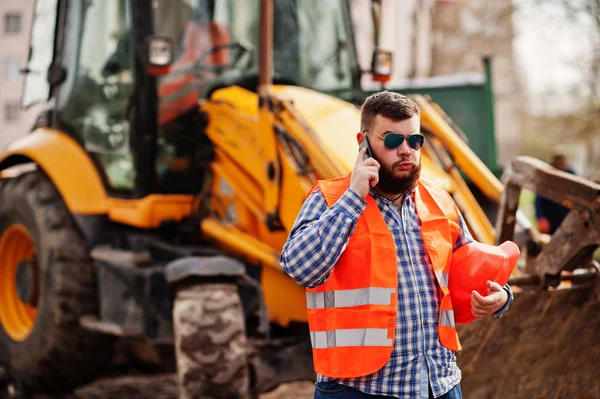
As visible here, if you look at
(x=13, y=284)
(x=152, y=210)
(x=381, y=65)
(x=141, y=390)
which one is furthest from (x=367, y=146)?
(x=13, y=284)

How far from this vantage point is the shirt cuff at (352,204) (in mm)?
2586

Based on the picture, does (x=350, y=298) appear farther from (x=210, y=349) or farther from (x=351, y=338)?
(x=210, y=349)

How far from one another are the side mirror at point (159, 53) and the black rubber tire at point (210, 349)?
1422mm

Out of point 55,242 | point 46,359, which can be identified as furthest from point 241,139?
point 46,359

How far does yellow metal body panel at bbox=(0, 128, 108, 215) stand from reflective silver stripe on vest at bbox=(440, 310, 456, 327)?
353 cm

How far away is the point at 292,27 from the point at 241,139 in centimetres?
93

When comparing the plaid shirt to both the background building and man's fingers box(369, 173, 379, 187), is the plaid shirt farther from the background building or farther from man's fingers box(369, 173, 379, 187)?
the background building

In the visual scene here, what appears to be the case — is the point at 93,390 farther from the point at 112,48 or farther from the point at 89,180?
the point at 112,48

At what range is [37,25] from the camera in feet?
22.0

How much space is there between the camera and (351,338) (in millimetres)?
2635

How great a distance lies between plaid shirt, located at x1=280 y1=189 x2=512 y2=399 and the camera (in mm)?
2570

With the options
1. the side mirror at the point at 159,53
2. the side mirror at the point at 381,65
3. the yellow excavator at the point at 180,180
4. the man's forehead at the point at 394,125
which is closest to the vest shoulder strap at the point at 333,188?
the man's forehead at the point at 394,125

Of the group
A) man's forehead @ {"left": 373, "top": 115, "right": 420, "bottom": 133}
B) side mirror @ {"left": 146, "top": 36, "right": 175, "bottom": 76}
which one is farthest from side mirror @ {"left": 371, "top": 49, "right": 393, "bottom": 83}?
man's forehead @ {"left": 373, "top": 115, "right": 420, "bottom": 133}

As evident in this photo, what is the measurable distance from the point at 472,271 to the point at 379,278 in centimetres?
35
